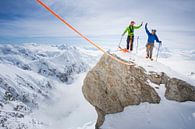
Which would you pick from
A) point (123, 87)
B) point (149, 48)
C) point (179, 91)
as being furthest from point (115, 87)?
point (179, 91)

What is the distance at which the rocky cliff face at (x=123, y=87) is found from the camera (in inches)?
671

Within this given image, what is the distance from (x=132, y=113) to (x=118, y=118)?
1556mm

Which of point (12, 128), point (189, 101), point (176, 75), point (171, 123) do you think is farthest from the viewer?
point (12, 128)

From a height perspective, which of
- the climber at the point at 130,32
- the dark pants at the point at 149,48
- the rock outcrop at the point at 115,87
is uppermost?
the climber at the point at 130,32

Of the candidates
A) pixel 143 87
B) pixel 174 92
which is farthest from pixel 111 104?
pixel 174 92

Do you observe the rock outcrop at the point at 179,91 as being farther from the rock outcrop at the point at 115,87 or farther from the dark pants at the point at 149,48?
the dark pants at the point at 149,48

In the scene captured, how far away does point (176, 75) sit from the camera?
59.0 ft

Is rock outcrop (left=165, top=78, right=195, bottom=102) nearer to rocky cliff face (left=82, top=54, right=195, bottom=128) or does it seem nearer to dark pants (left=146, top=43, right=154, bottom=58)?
rocky cliff face (left=82, top=54, right=195, bottom=128)

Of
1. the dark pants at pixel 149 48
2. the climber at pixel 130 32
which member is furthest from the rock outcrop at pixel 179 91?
the climber at pixel 130 32

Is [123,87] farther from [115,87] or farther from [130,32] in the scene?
[130,32]

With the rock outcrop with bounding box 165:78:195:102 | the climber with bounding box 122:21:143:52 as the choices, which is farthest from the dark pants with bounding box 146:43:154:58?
the rock outcrop with bounding box 165:78:195:102

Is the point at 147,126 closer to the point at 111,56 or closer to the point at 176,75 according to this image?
the point at 176,75

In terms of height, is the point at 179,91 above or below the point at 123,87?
above

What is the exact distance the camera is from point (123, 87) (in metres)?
18.8
